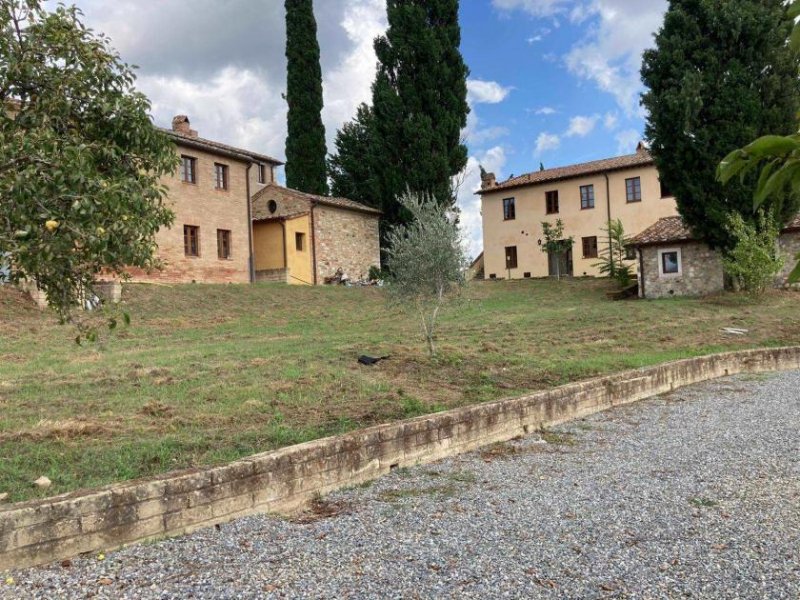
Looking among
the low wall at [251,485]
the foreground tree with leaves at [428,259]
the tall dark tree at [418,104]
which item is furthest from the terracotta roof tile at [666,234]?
the low wall at [251,485]

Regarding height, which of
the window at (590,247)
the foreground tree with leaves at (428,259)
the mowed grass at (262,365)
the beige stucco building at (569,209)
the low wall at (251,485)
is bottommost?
the low wall at (251,485)

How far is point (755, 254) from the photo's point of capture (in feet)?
66.4

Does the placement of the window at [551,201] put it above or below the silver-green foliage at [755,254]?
above

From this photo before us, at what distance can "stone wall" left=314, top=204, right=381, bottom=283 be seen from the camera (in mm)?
29859

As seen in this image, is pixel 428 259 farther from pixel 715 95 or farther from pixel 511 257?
pixel 511 257

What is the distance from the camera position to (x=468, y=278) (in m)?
11.1

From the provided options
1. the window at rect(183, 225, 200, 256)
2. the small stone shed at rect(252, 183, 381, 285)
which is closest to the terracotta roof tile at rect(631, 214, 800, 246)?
the small stone shed at rect(252, 183, 381, 285)

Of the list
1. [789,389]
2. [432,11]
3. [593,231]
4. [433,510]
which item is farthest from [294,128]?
[433,510]

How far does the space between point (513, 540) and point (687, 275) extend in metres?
23.1

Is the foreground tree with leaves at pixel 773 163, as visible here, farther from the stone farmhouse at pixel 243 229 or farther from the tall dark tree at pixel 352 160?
the tall dark tree at pixel 352 160

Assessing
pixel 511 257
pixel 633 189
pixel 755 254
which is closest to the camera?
pixel 755 254

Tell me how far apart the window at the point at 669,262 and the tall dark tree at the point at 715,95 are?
1.54 m

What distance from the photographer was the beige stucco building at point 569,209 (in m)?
34.2

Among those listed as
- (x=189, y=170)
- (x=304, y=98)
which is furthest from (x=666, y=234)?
(x=304, y=98)
